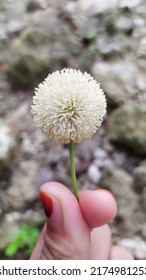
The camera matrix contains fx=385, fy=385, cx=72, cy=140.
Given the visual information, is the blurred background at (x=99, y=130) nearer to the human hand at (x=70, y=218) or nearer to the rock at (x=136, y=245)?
the rock at (x=136, y=245)

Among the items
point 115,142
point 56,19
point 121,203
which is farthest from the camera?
point 56,19

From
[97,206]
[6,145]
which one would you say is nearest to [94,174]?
[6,145]

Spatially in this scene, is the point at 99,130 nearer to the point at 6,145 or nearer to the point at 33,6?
the point at 6,145

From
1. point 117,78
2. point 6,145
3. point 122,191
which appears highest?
point 117,78

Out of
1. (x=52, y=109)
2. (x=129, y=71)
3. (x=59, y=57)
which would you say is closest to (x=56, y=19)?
(x=59, y=57)

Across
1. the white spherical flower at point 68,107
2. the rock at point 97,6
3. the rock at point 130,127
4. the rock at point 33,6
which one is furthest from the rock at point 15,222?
the rock at point 33,6
